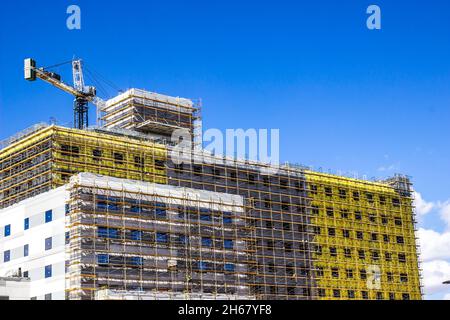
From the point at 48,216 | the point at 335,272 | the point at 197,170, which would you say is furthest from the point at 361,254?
the point at 48,216

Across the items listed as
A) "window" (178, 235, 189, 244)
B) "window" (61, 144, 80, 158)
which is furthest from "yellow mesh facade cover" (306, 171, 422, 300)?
"window" (61, 144, 80, 158)

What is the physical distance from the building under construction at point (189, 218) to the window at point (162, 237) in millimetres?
169

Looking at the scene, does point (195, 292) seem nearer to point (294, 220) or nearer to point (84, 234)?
point (84, 234)

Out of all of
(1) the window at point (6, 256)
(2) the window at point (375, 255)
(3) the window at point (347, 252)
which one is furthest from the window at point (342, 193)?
(1) the window at point (6, 256)

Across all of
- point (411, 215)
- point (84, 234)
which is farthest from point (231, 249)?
point (411, 215)

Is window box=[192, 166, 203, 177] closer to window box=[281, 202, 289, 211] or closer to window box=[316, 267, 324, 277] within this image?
window box=[281, 202, 289, 211]

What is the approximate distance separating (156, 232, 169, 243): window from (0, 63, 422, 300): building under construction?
0.17 m

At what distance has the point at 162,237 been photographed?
285 ft

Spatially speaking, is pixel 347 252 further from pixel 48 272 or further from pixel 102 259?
pixel 48 272

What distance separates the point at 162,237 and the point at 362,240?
42.4 m

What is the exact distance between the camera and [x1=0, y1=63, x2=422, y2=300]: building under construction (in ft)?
273

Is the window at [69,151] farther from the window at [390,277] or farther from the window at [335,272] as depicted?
the window at [390,277]

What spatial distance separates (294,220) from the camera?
111m

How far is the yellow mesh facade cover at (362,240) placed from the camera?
371ft
